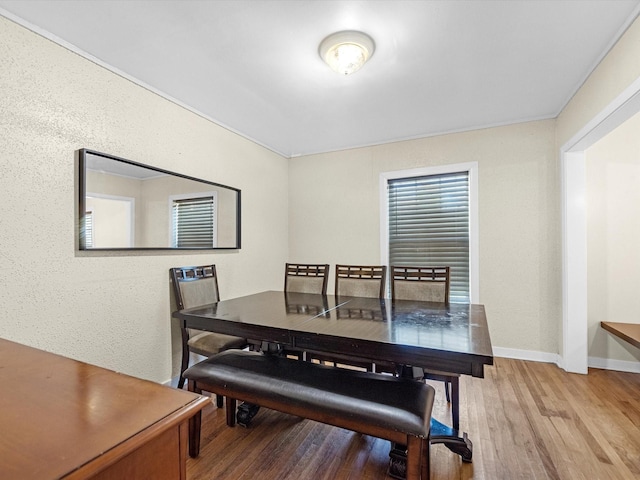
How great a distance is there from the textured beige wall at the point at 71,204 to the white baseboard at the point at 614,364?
3.91m

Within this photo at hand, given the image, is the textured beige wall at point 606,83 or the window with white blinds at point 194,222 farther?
the window with white blinds at point 194,222

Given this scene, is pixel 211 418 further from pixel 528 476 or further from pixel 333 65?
pixel 333 65

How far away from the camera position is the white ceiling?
167 centimetres

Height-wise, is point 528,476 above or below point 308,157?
below

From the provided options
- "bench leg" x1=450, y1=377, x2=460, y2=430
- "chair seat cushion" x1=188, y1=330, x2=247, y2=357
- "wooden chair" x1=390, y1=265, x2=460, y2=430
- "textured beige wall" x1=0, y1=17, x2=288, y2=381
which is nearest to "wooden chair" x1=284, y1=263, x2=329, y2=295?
"wooden chair" x1=390, y1=265, x2=460, y2=430

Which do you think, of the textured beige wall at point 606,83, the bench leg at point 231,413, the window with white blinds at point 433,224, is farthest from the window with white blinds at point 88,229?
the textured beige wall at point 606,83

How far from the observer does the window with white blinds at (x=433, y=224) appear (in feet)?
11.5

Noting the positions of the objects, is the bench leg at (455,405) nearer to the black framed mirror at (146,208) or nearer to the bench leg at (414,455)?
the bench leg at (414,455)

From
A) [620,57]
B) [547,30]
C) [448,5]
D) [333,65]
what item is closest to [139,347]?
[333,65]

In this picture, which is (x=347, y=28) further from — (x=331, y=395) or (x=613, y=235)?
(x=613, y=235)

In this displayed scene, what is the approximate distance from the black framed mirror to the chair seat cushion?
2.65ft

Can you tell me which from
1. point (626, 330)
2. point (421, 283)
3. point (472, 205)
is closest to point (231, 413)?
point (421, 283)

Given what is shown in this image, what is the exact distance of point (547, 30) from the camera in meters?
1.84

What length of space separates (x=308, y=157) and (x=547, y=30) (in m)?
2.87
